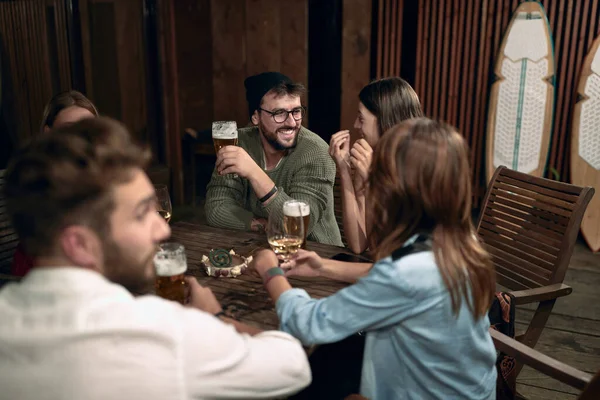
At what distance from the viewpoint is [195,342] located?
81 centimetres

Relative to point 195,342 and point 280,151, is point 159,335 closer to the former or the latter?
point 195,342

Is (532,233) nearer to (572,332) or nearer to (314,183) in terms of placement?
(314,183)

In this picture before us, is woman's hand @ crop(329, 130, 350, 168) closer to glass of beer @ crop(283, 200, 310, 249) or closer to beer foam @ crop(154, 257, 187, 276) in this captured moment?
glass of beer @ crop(283, 200, 310, 249)

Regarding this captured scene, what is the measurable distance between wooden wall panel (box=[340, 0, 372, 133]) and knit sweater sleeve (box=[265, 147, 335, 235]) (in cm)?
264

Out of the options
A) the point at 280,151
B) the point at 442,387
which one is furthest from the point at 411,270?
the point at 280,151

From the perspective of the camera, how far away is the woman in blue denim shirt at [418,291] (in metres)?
1.15

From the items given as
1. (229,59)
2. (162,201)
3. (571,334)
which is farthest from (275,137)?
(229,59)

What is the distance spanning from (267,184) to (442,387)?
1135 millimetres

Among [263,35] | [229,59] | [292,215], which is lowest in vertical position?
[292,215]

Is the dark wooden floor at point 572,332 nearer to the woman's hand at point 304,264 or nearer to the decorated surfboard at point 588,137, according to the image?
the decorated surfboard at point 588,137

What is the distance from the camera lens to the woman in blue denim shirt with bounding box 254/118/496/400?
1.15m

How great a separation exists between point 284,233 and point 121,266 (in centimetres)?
69

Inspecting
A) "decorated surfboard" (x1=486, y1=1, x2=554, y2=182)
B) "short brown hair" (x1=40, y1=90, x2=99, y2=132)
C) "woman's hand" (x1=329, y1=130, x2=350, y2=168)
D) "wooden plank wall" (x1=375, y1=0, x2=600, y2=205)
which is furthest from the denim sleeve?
"wooden plank wall" (x1=375, y1=0, x2=600, y2=205)

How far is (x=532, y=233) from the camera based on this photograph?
6.75 ft
